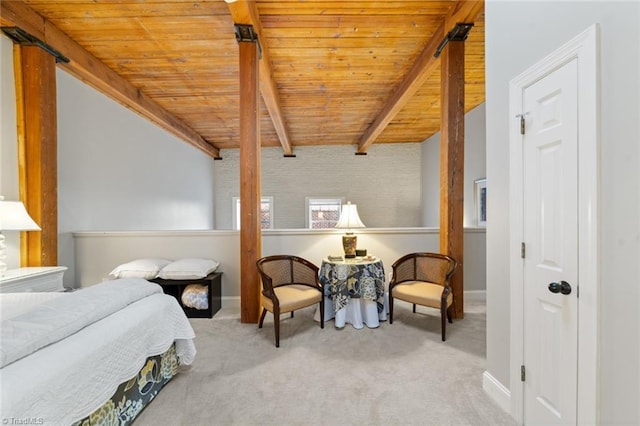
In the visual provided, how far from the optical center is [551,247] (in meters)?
1.33

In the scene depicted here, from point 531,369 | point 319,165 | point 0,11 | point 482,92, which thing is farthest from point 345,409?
point 319,165

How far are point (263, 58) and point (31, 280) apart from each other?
3.15 metres

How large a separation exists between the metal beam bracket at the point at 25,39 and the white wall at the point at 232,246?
6.68 ft

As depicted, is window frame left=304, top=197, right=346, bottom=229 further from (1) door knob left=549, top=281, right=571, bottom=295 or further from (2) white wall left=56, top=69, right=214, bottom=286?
(1) door knob left=549, top=281, right=571, bottom=295

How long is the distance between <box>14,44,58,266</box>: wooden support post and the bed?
53.8 inches

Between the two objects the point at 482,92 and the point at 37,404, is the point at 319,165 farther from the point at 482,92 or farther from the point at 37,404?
the point at 37,404

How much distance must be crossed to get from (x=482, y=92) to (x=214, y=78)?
13.3 feet

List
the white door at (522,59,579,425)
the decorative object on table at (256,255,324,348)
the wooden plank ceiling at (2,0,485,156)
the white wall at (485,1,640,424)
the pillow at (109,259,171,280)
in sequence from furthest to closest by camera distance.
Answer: the pillow at (109,259,171,280), the wooden plank ceiling at (2,0,485,156), the decorative object on table at (256,255,324,348), the white door at (522,59,579,425), the white wall at (485,1,640,424)

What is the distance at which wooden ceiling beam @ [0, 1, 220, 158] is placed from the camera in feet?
8.29

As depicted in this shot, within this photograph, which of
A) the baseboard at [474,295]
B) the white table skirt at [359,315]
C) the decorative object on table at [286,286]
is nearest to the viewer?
the decorative object on table at [286,286]

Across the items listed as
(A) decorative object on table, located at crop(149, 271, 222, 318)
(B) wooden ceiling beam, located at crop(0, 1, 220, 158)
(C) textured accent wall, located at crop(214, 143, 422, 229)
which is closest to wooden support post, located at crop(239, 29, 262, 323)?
(A) decorative object on table, located at crop(149, 271, 222, 318)

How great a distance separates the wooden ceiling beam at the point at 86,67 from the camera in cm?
253

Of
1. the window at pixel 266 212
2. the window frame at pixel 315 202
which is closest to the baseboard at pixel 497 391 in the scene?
the window frame at pixel 315 202

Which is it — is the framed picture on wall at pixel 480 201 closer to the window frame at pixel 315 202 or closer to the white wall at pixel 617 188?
the window frame at pixel 315 202
